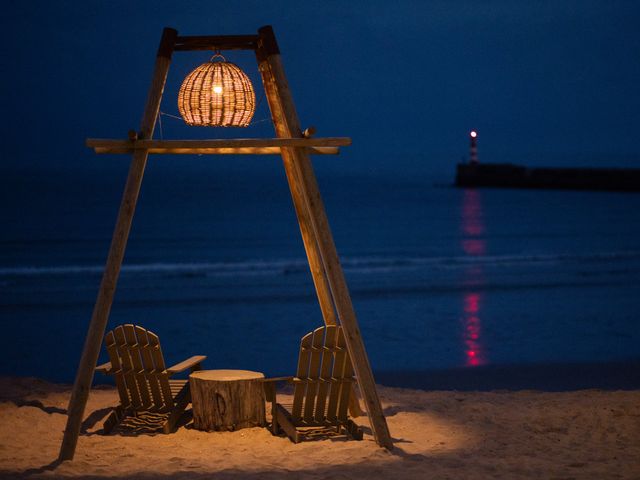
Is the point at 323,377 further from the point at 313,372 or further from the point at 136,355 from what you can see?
the point at 136,355

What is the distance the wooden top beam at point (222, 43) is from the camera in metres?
5.82

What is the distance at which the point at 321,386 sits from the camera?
6066 mm

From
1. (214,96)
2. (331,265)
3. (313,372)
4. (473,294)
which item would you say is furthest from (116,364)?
(473,294)

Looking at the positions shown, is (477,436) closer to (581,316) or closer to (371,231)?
(581,316)

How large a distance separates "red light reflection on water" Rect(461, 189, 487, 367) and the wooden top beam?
520 centimetres

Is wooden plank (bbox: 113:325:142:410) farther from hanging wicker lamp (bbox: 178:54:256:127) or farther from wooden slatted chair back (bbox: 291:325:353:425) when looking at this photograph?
hanging wicker lamp (bbox: 178:54:256:127)

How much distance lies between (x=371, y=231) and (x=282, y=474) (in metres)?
29.2

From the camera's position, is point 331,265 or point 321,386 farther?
point 321,386

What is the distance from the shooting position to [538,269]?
20469mm

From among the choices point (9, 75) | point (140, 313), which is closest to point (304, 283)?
point (140, 313)

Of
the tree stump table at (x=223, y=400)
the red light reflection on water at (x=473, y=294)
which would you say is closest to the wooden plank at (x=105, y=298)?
the tree stump table at (x=223, y=400)

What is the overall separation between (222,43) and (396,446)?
2951mm

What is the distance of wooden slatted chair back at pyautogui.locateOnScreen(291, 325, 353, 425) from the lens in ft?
19.6

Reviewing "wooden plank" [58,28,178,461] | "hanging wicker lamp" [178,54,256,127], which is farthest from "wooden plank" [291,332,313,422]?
"hanging wicker lamp" [178,54,256,127]
